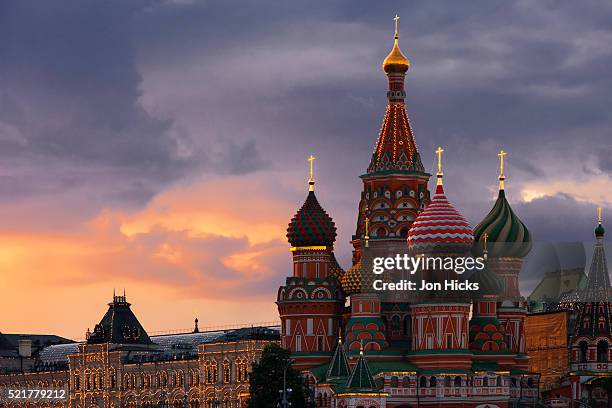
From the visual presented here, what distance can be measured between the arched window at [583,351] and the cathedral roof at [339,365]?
17697mm

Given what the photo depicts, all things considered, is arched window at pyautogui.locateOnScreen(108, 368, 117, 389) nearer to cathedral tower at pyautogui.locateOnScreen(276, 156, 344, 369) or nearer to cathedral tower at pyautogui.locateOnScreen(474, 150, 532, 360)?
cathedral tower at pyautogui.locateOnScreen(276, 156, 344, 369)

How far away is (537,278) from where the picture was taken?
458ft

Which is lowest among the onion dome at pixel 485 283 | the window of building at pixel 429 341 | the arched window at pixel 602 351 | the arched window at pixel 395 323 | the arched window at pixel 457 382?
the arched window at pixel 457 382

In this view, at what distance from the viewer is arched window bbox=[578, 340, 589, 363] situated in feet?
426

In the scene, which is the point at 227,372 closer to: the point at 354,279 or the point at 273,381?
the point at 354,279

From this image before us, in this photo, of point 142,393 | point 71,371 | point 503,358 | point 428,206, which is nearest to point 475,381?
point 503,358

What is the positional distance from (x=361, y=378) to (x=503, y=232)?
2156cm

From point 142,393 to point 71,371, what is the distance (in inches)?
431

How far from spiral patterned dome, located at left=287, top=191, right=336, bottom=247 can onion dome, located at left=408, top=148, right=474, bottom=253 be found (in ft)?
25.4

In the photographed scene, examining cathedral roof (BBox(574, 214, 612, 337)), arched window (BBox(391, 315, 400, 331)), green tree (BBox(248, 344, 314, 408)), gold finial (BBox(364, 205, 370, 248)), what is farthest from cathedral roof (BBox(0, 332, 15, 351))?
cathedral roof (BBox(574, 214, 612, 337))

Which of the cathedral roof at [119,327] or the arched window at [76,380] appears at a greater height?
the cathedral roof at [119,327]

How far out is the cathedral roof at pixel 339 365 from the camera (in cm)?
12431

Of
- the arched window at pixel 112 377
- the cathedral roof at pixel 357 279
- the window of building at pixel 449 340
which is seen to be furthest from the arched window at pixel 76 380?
the window of building at pixel 449 340

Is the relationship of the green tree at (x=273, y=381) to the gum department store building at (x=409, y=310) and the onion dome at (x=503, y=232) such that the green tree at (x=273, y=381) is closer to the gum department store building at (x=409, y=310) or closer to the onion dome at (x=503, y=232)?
the gum department store building at (x=409, y=310)
